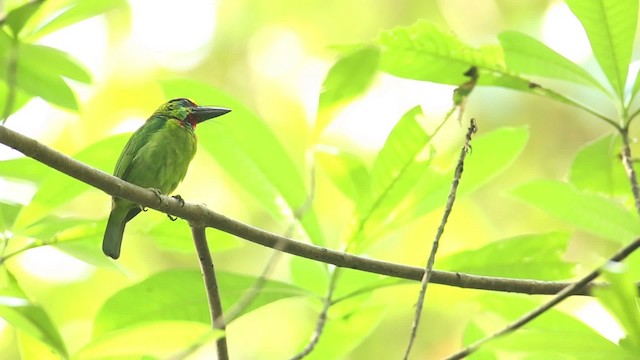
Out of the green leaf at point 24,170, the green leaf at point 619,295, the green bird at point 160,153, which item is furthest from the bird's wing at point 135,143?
the green leaf at point 619,295

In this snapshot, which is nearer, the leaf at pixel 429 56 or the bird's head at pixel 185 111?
the leaf at pixel 429 56

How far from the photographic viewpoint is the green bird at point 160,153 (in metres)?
3.16

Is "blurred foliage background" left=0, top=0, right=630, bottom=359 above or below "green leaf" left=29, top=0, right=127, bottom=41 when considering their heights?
above

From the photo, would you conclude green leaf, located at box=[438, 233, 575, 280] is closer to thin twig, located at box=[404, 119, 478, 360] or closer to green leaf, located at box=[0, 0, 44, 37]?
thin twig, located at box=[404, 119, 478, 360]

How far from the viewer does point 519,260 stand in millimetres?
2309

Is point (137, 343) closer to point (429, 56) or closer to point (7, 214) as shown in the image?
point (7, 214)

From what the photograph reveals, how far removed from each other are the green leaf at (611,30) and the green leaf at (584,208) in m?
0.30

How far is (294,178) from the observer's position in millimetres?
2521

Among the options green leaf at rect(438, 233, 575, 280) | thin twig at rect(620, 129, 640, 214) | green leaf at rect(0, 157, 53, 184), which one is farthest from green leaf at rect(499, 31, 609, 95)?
green leaf at rect(0, 157, 53, 184)

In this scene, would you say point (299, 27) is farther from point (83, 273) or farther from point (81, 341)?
point (81, 341)

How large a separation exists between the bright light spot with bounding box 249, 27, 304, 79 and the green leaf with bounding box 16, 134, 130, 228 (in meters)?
4.86

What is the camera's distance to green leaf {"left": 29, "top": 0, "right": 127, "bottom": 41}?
212 cm

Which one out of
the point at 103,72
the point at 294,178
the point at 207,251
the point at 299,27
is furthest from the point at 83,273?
the point at 207,251

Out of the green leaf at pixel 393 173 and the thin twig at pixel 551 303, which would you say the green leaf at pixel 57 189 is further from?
the thin twig at pixel 551 303
